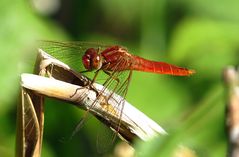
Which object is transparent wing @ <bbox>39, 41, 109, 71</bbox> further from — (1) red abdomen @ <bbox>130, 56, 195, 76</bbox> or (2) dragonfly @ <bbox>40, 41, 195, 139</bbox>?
(1) red abdomen @ <bbox>130, 56, 195, 76</bbox>

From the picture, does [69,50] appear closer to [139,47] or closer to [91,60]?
[91,60]

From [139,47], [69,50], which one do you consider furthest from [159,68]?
[139,47]

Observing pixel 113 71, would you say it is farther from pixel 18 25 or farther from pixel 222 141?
pixel 18 25

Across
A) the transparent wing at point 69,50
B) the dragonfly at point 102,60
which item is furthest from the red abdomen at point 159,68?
the transparent wing at point 69,50

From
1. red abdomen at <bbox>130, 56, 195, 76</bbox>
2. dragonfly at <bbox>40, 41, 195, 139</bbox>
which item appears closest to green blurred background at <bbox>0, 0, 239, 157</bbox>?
red abdomen at <bbox>130, 56, 195, 76</bbox>

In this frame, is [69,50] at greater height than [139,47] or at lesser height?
greater

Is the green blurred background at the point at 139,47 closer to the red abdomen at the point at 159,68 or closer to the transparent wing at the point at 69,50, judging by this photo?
the red abdomen at the point at 159,68
